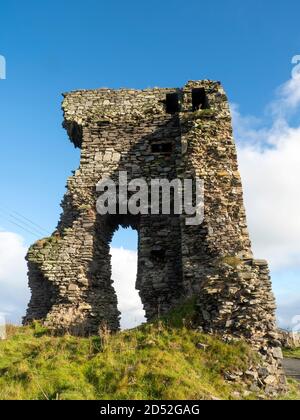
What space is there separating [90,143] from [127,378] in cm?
1015

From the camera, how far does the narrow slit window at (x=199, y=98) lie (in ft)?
51.0

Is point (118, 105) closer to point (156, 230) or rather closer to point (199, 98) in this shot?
point (199, 98)

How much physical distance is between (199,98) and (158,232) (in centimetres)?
588

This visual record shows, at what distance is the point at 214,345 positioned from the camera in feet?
29.4

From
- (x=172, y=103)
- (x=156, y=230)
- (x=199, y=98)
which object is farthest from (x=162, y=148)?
(x=156, y=230)

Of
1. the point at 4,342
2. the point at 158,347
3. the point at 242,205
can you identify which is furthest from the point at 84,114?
the point at 158,347

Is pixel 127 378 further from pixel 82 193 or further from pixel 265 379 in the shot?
pixel 82 193

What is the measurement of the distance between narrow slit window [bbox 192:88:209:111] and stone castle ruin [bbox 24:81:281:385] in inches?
1.6

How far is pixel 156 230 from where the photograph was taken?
14.2m

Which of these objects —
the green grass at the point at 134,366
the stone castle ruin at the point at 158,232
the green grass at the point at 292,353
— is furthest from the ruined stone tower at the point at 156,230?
the green grass at the point at 292,353

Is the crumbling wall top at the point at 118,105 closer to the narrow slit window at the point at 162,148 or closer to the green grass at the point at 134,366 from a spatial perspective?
the narrow slit window at the point at 162,148

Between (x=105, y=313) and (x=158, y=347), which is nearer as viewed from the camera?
(x=158, y=347)
